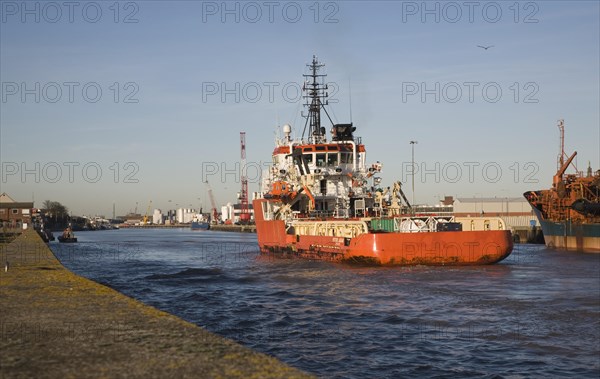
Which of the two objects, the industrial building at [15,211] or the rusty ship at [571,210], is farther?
the industrial building at [15,211]

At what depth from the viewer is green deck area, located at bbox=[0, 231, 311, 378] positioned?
693 centimetres

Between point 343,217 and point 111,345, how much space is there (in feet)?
118

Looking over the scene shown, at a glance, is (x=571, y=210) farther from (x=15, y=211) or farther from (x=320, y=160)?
(x=15, y=211)

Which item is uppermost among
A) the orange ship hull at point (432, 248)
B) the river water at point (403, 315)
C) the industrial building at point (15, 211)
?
the industrial building at point (15, 211)

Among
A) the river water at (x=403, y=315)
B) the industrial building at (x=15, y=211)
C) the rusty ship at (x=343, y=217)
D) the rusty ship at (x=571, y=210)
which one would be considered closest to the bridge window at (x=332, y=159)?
the rusty ship at (x=343, y=217)

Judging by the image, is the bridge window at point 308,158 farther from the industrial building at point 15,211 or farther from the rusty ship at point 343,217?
the industrial building at point 15,211

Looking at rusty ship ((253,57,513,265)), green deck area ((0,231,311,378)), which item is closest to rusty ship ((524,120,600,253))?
rusty ship ((253,57,513,265))

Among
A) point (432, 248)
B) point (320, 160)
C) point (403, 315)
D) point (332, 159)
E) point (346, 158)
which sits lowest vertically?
point (403, 315)

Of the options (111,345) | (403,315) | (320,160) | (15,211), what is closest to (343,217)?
(320,160)

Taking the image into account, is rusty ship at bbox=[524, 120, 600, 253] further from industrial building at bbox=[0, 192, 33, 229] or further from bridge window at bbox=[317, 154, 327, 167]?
industrial building at bbox=[0, 192, 33, 229]

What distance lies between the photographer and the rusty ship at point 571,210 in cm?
5322

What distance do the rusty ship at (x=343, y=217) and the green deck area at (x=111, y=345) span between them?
75.7ft

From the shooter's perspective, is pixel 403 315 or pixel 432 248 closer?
pixel 403 315

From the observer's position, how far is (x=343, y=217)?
1720 inches
